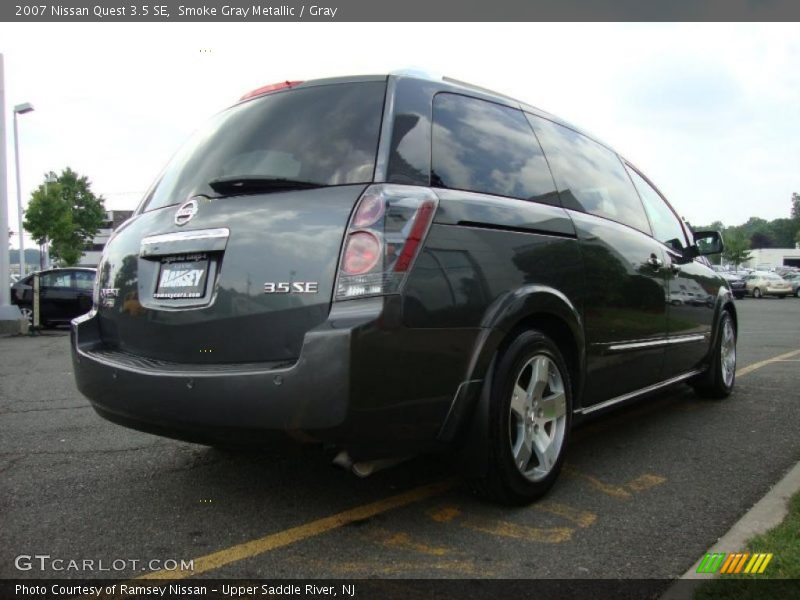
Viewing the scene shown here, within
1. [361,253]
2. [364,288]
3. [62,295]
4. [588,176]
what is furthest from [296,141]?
[62,295]

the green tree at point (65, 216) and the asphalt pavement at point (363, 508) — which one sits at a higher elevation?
the green tree at point (65, 216)

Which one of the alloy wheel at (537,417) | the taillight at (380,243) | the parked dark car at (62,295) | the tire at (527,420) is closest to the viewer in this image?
the taillight at (380,243)

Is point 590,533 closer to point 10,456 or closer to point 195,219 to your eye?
point 195,219

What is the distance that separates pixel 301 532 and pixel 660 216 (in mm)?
3409

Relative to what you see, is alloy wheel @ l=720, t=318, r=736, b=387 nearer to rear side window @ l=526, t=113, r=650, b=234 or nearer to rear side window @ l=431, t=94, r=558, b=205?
rear side window @ l=526, t=113, r=650, b=234

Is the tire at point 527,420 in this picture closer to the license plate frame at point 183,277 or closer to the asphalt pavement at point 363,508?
the asphalt pavement at point 363,508

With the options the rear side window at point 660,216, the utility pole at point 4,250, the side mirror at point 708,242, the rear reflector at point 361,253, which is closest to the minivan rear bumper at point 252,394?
the rear reflector at point 361,253

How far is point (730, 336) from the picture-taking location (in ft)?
18.5

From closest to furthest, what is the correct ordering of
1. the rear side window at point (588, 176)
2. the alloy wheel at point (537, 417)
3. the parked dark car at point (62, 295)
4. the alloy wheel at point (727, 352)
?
A: the alloy wheel at point (537, 417) < the rear side window at point (588, 176) < the alloy wheel at point (727, 352) < the parked dark car at point (62, 295)

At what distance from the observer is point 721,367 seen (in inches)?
210

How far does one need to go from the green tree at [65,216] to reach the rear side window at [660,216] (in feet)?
133

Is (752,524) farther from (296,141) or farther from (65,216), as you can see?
(65,216)

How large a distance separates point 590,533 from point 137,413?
1867 mm

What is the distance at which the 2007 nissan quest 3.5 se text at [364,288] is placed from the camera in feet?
7.87
